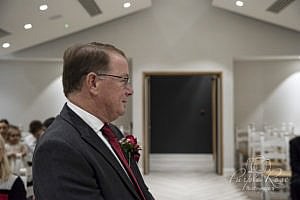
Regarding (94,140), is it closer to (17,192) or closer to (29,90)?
(17,192)

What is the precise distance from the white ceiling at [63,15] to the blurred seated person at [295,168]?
519 cm

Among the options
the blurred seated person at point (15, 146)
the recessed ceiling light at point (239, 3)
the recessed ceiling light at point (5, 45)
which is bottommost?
the blurred seated person at point (15, 146)

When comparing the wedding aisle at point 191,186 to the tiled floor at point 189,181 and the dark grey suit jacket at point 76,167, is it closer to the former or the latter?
the tiled floor at point 189,181

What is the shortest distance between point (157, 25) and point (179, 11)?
1.85 ft

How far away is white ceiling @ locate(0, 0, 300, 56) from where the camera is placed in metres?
7.52

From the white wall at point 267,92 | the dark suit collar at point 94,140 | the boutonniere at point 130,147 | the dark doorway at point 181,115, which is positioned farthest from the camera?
the dark doorway at point 181,115

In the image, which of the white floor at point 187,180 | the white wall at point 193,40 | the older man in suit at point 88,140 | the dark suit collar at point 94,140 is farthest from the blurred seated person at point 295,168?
the white wall at point 193,40

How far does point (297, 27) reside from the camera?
9.25m

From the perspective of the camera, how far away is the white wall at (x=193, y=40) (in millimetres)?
9805

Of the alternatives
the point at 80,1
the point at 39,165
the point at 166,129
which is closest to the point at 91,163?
the point at 39,165

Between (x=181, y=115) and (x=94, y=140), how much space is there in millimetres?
11022

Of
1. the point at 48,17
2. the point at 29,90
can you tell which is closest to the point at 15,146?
the point at 48,17

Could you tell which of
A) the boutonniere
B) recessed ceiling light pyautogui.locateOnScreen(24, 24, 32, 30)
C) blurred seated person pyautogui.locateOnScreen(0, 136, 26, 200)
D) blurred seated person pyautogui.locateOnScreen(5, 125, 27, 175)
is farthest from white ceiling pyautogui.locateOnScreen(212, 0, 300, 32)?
the boutonniere

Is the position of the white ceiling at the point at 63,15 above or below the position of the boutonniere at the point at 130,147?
above
